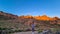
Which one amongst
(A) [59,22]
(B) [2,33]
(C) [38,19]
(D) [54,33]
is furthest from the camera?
(C) [38,19]

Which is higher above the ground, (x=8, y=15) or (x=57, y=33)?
(x=8, y=15)


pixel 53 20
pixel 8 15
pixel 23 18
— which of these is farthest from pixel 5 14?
pixel 53 20

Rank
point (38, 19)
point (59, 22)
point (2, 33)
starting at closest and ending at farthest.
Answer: point (2, 33) < point (59, 22) < point (38, 19)

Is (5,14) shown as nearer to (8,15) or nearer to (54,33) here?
(8,15)

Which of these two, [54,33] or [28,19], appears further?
[28,19]

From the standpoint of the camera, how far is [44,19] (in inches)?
1716

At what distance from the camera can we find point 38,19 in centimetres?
4406

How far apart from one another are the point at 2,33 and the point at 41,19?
97.0 ft

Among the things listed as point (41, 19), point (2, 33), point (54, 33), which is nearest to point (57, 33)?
point (54, 33)

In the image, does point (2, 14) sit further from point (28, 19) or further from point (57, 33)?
point (57, 33)

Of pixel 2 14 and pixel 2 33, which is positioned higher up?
pixel 2 14

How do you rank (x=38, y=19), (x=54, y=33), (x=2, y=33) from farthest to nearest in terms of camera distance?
(x=38, y=19) → (x=54, y=33) → (x=2, y=33)

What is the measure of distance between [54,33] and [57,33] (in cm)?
32

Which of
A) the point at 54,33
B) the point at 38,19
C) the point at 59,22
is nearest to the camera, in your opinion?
the point at 54,33
